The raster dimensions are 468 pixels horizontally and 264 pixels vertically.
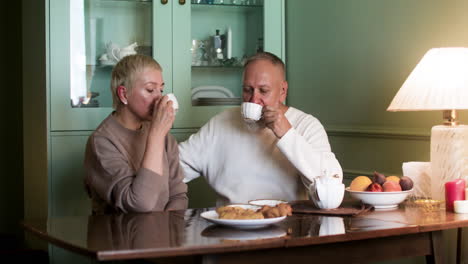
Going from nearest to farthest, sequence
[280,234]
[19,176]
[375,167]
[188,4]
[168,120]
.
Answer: [280,234]
[168,120]
[375,167]
[188,4]
[19,176]

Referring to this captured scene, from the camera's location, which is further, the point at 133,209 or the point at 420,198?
the point at 420,198

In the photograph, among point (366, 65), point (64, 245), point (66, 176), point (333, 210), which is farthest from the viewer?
point (66, 176)

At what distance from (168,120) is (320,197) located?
0.60 metres

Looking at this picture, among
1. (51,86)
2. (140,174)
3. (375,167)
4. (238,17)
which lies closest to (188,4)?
(238,17)

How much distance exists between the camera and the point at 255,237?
1717 millimetres

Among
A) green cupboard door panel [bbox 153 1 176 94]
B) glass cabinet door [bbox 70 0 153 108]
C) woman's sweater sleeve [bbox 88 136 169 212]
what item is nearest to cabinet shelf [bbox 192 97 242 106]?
green cupboard door panel [bbox 153 1 176 94]

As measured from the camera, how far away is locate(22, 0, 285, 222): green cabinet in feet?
11.2

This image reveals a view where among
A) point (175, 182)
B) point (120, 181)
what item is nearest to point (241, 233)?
A: point (120, 181)

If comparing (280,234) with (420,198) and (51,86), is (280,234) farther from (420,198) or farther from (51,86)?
(51,86)

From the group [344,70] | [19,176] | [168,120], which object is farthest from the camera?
[19,176]

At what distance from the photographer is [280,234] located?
177 centimetres

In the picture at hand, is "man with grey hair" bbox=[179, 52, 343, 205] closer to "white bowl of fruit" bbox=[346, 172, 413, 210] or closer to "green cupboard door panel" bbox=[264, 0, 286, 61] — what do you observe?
"white bowl of fruit" bbox=[346, 172, 413, 210]

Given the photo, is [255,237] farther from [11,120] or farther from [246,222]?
[11,120]

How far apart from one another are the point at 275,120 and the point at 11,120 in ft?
9.02
